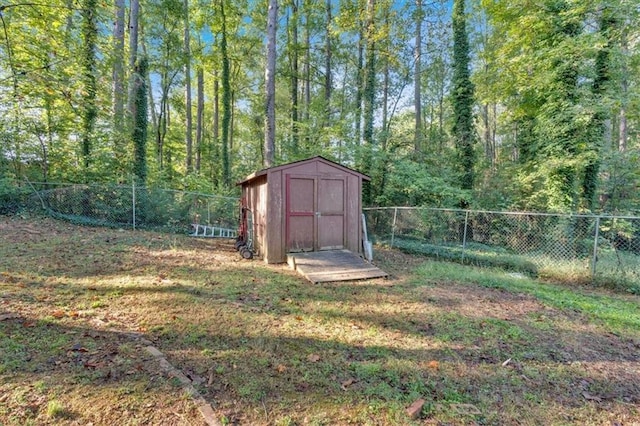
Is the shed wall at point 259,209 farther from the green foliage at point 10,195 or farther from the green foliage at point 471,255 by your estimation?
the green foliage at point 10,195

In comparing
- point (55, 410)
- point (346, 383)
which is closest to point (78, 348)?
point (55, 410)

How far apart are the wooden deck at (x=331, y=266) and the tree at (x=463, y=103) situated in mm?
6965

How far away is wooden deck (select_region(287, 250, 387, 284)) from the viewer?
5.68 metres

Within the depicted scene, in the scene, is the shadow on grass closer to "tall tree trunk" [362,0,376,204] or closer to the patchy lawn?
the patchy lawn

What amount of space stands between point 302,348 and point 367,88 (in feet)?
38.0

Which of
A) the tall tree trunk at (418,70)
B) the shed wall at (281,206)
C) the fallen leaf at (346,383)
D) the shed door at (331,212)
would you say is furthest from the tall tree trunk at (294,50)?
the fallen leaf at (346,383)

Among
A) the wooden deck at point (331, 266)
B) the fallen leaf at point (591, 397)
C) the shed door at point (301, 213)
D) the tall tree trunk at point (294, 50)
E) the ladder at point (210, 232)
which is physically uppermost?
the tall tree trunk at point (294, 50)

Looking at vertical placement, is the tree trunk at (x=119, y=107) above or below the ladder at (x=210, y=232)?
above

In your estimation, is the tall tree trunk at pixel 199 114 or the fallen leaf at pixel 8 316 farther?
the tall tree trunk at pixel 199 114

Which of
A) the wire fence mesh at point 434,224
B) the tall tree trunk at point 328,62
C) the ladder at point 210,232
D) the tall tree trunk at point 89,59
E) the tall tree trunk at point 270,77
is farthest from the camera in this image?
the tall tree trunk at point 328,62

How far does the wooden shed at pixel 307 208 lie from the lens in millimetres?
6664

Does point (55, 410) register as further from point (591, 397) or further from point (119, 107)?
point (119, 107)

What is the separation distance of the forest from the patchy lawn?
2.71 meters

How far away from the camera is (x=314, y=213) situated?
696cm
